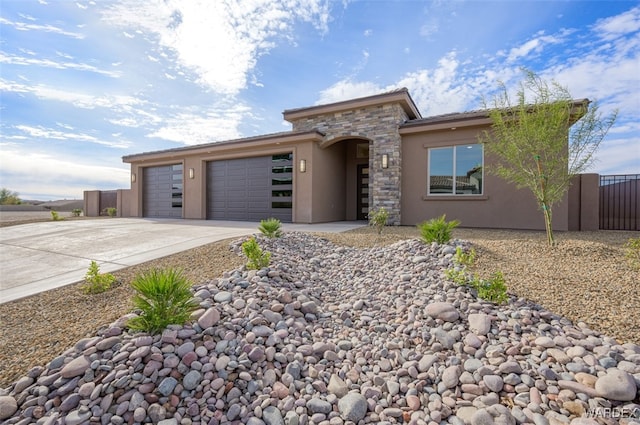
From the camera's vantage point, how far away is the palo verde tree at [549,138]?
498 cm

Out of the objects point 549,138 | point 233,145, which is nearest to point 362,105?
point 233,145

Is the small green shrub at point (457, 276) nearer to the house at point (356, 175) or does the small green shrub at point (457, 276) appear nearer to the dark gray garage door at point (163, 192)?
the house at point (356, 175)

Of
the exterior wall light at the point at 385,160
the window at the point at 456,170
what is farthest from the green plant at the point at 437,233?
the exterior wall light at the point at 385,160

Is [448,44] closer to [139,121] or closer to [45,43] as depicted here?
[45,43]

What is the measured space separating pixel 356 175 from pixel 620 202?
846 centimetres

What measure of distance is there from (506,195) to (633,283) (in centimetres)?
583

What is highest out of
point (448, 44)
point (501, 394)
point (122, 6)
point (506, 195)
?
point (448, 44)

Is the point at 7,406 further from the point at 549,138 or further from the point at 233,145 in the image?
the point at 233,145

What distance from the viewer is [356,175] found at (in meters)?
12.4

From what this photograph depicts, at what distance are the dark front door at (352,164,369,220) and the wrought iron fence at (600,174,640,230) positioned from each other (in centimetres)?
752

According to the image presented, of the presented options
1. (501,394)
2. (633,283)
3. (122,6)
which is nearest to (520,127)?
(633,283)

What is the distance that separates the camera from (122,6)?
5.79 metres

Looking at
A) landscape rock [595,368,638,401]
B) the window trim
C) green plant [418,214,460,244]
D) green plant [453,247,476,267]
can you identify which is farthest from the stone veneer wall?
landscape rock [595,368,638,401]

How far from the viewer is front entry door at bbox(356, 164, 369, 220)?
40.4 ft
